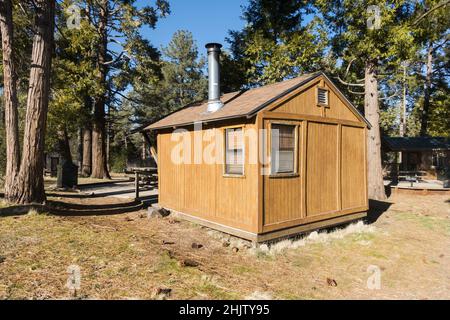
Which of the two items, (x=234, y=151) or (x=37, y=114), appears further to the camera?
(x=37, y=114)

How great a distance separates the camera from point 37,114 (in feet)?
32.8

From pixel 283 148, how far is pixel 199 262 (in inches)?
147

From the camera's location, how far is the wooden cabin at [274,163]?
316 inches

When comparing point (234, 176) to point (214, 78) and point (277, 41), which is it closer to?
point (214, 78)

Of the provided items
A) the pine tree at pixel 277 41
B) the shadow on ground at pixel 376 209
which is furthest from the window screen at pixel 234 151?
the pine tree at pixel 277 41

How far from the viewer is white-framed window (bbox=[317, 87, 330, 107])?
9664 mm

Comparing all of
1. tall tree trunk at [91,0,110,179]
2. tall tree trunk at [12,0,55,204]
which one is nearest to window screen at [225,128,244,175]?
tall tree trunk at [12,0,55,204]

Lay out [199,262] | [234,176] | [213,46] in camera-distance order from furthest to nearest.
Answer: [213,46]
[234,176]
[199,262]

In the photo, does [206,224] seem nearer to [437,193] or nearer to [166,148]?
[166,148]

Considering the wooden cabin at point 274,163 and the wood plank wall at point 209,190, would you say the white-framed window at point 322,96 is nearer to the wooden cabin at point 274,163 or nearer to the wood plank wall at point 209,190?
the wooden cabin at point 274,163

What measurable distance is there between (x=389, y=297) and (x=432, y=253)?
3.91 metres

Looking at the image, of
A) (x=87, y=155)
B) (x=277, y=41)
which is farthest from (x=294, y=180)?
(x=87, y=155)

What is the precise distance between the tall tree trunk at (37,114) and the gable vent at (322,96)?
8839mm
